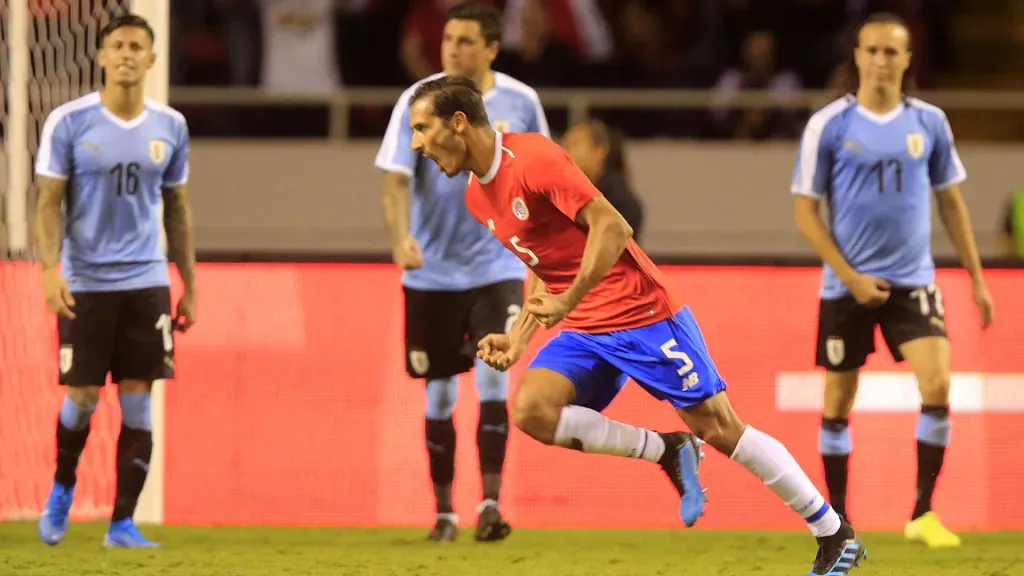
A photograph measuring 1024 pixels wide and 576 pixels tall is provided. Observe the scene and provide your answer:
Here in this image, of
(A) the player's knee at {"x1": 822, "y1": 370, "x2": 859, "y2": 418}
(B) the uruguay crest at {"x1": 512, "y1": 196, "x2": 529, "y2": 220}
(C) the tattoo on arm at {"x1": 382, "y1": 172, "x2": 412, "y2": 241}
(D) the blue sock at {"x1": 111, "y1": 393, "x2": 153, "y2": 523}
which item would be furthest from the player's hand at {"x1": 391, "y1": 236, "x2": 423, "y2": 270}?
(A) the player's knee at {"x1": 822, "y1": 370, "x2": 859, "y2": 418}

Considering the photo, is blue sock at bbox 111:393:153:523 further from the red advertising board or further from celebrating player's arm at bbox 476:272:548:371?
celebrating player's arm at bbox 476:272:548:371

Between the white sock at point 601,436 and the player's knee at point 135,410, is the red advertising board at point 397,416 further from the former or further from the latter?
the white sock at point 601,436

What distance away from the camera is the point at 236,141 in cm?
Answer: 1084

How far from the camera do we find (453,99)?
5.75 metres

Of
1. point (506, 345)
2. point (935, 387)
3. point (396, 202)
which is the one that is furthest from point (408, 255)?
point (935, 387)

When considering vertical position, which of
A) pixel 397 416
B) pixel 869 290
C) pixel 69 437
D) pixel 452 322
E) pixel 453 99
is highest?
pixel 453 99

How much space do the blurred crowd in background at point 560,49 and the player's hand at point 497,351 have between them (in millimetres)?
5819

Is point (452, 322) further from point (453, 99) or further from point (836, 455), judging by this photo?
point (453, 99)

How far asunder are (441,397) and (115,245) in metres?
1.49

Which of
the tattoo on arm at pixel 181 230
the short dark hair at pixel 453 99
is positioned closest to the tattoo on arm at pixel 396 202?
the tattoo on arm at pixel 181 230

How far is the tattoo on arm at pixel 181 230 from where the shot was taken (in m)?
7.23

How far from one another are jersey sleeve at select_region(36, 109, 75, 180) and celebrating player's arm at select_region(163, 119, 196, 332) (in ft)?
1.33

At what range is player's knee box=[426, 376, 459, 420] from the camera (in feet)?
24.8

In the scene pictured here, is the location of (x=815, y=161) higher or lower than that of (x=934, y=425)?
higher
